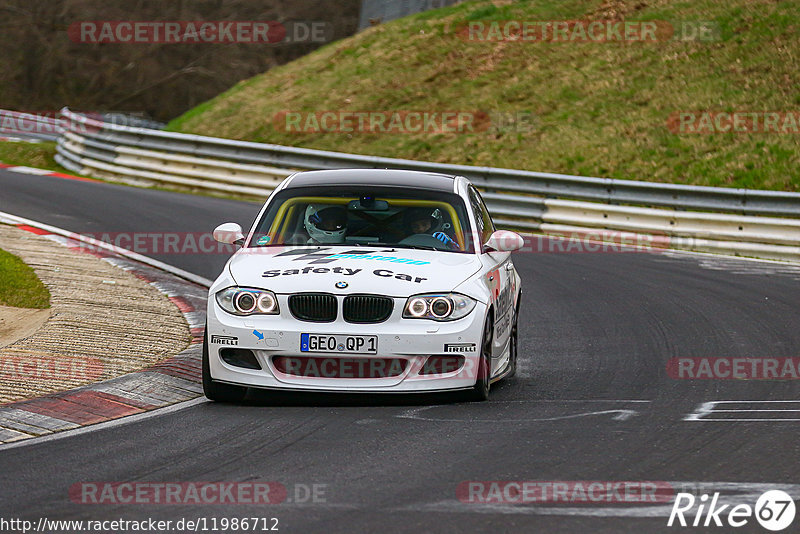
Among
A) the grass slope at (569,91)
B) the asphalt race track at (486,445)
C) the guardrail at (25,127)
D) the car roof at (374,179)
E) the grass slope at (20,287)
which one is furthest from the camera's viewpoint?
the guardrail at (25,127)

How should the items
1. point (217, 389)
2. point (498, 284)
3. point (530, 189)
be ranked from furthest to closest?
point (530, 189) → point (498, 284) → point (217, 389)

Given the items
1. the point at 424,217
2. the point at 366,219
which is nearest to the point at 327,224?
the point at 366,219

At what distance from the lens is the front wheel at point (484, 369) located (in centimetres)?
812

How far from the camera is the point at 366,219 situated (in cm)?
921

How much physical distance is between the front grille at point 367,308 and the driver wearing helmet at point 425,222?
49.0 inches

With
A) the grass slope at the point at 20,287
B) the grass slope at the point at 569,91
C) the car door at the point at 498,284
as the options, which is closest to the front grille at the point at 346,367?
the car door at the point at 498,284

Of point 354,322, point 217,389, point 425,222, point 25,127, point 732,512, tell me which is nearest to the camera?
point 732,512

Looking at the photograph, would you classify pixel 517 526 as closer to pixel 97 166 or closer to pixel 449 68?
pixel 97 166

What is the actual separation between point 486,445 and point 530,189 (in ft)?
46.6

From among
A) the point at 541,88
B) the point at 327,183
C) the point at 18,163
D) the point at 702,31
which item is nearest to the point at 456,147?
the point at 541,88

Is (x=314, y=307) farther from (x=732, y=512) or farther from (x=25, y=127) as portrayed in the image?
(x=25, y=127)

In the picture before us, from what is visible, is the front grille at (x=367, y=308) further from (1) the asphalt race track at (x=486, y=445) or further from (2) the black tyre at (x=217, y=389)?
(2) the black tyre at (x=217, y=389)

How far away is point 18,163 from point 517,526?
24.9 meters

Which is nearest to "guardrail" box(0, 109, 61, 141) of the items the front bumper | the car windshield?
the car windshield
